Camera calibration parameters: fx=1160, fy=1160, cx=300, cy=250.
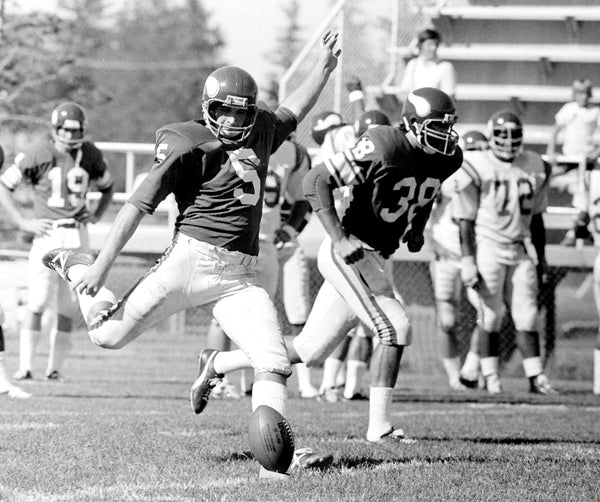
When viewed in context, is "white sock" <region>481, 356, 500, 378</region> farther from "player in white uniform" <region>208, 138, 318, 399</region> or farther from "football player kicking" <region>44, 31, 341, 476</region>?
"football player kicking" <region>44, 31, 341, 476</region>

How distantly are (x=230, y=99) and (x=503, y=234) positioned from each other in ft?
16.8

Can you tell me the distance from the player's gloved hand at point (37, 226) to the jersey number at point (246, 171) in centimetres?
424

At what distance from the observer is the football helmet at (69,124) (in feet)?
29.5

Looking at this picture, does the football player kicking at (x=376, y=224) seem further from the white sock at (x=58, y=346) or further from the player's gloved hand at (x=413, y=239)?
the white sock at (x=58, y=346)

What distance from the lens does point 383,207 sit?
6.22 meters

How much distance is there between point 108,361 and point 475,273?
15.3 ft

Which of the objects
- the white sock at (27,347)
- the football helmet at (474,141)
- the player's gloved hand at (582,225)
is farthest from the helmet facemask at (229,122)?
the player's gloved hand at (582,225)

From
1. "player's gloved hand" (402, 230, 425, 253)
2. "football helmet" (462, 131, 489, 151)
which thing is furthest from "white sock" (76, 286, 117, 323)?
"football helmet" (462, 131, 489, 151)

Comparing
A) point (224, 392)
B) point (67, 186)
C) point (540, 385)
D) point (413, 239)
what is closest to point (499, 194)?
point (540, 385)

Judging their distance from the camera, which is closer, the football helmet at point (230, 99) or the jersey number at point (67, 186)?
the football helmet at point (230, 99)

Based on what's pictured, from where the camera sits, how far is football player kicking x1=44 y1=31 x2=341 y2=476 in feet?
16.3

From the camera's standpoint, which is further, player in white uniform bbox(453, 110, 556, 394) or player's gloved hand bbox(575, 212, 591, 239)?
player's gloved hand bbox(575, 212, 591, 239)

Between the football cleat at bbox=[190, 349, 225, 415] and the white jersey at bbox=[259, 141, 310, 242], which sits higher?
the white jersey at bbox=[259, 141, 310, 242]

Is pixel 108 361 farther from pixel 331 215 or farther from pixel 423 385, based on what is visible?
pixel 331 215
